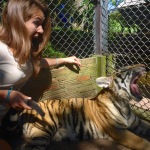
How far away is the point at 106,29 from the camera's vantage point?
13.5 ft

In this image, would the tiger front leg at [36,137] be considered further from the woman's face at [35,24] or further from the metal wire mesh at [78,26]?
the metal wire mesh at [78,26]

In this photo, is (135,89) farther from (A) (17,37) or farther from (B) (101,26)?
(A) (17,37)

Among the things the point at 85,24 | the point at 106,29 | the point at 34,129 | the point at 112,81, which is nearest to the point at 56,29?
the point at 85,24

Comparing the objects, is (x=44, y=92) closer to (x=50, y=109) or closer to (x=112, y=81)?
(x=50, y=109)

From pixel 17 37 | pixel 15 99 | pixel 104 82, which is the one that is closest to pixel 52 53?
pixel 104 82

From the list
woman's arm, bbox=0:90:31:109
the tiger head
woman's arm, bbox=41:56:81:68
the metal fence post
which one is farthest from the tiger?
woman's arm, bbox=0:90:31:109

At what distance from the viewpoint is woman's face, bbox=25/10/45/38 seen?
283cm

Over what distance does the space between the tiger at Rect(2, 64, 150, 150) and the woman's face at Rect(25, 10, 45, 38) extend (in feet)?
2.90

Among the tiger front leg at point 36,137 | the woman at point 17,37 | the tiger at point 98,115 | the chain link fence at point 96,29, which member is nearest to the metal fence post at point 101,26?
the chain link fence at point 96,29

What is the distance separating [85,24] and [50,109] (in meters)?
1.66

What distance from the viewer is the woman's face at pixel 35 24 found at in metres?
2.83

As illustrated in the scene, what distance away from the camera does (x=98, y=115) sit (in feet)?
11.2

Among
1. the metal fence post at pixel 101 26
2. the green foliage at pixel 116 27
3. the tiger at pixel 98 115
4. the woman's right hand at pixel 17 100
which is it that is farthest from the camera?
the green foliage at pixel 116 27

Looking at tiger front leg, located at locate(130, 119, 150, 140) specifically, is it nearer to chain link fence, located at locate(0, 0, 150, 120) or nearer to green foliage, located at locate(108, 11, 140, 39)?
chain link fence, located at locate(0, 0, 150, 120)
